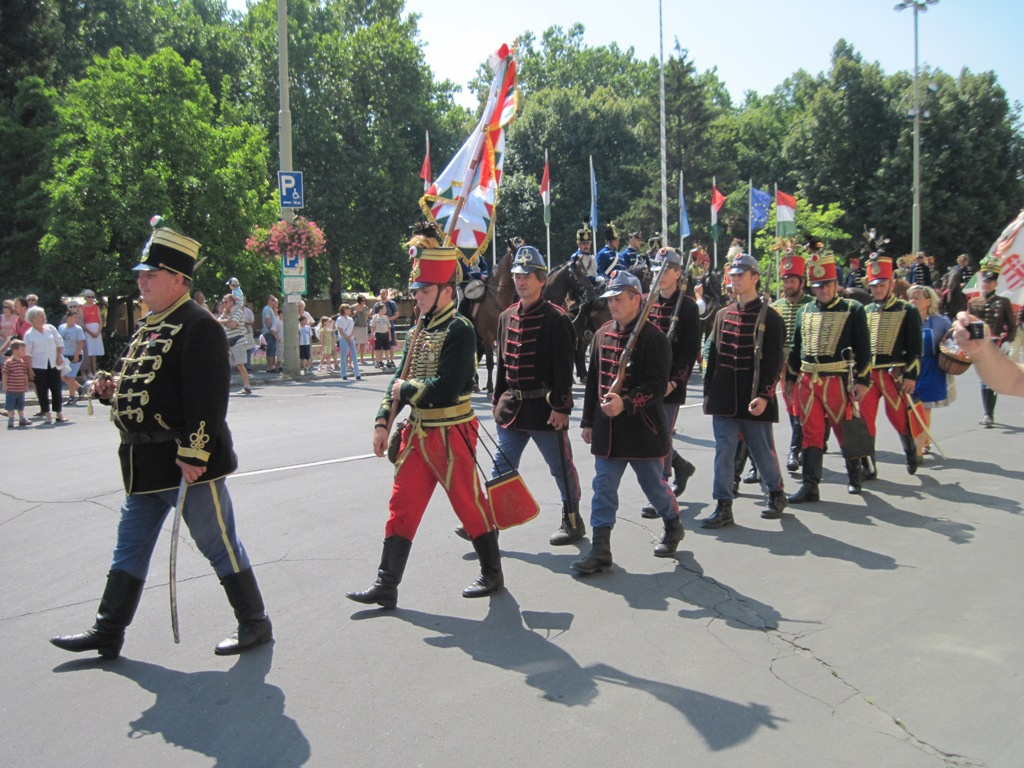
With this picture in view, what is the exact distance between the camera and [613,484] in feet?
19.6

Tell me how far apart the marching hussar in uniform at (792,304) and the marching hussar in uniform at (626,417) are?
2229mm

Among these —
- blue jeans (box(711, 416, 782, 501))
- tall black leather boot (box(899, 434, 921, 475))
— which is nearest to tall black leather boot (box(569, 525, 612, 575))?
blue jeans (box(711, 416, 782, 501))

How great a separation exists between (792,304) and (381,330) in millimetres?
16012

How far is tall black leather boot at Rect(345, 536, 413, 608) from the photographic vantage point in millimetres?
5270

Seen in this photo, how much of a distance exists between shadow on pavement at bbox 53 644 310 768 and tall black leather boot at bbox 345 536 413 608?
758mm

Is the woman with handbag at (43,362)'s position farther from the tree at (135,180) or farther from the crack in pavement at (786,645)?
the crack in pavement at (786,645)

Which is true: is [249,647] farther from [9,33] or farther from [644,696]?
[9,33]

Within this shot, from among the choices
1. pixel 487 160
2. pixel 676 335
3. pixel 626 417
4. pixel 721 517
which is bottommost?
pixel 721 517

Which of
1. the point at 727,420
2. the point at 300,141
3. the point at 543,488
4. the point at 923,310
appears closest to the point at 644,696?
the point at 727,420

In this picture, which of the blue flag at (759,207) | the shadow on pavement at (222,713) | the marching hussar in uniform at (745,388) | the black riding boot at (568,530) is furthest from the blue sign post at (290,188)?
the blue flag at (759,207)

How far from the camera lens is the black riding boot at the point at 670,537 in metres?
6.25

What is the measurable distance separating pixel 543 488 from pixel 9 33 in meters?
27.3

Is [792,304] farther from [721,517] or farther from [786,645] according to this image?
[786,645]

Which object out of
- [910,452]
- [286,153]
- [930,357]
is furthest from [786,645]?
[286,153]
